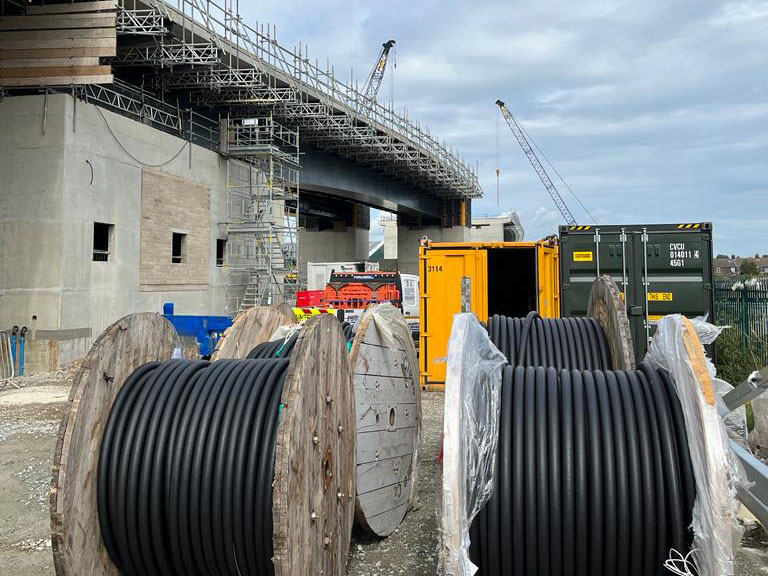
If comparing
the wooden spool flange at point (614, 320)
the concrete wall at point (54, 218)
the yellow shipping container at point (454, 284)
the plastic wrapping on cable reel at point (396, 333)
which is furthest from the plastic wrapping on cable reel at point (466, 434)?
the concrete wall at point (54, 218)

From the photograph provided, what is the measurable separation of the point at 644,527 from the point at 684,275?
7.45 meters

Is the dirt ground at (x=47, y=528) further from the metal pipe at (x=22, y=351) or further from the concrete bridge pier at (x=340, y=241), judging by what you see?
the concrete bridge pier at (x=340, y=241)

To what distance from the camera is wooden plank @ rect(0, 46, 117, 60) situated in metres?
14.8

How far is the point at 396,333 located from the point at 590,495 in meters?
2.45

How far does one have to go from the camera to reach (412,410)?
5645mm

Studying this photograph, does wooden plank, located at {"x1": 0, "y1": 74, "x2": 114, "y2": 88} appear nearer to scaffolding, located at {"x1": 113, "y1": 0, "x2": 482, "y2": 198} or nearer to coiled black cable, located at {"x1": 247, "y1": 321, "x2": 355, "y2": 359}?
scaffolding, located at {"x1": 113, "y1": 0, "x2": 482, "y2": 198}

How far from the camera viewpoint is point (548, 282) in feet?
35.0

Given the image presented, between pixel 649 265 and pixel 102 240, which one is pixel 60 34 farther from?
pixel 649 265

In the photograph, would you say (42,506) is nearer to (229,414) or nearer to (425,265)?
(229,414)

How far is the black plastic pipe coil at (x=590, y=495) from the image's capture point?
3.05 metres

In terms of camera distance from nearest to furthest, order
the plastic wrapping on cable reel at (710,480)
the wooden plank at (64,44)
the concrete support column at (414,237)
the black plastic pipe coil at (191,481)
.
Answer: the plastic wrapping on cable reel at (710,480), the black plastic pipe coil at (191,481), the wooden plank at (64,44), the concrete support column at (414,237)

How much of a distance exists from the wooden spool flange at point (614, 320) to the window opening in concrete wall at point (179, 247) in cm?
1522

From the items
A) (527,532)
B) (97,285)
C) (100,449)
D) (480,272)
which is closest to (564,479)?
(527,532)

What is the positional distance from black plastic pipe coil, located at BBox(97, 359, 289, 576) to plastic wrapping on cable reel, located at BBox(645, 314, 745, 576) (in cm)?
204
